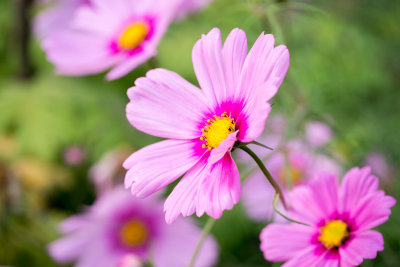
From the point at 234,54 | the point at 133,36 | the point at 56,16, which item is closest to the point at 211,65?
the point at 234,54

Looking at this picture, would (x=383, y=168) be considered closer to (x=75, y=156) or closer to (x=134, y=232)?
(x=134, y=232)

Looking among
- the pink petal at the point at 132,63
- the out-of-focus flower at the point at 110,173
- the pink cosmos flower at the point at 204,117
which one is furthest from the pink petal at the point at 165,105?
the out-of-focus flower at the point at 110,173

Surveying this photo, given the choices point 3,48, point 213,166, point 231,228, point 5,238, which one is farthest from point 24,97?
point 213,166

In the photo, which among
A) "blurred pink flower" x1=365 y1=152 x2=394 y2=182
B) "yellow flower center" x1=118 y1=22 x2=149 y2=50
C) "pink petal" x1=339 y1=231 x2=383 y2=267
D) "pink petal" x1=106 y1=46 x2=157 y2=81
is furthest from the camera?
"blurred pink flower" x1=365 y1=152 x2=394 y2=182

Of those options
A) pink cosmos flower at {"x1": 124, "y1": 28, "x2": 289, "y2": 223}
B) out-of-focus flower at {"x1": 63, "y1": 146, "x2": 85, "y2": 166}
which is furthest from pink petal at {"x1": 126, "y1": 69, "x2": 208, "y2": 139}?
out-of-focus flower at {"x1": 63, "y1": 146, "x2": 85, "y2": 166}

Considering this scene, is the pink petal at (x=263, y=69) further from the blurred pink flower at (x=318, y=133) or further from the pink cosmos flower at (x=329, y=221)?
the blurred pink flower at (x=318, y=133)

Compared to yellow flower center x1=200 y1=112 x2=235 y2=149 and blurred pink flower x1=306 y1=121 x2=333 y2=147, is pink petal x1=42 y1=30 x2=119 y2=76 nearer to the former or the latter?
yellow flower center x1=200 y1=112 x2=235 y2=149
